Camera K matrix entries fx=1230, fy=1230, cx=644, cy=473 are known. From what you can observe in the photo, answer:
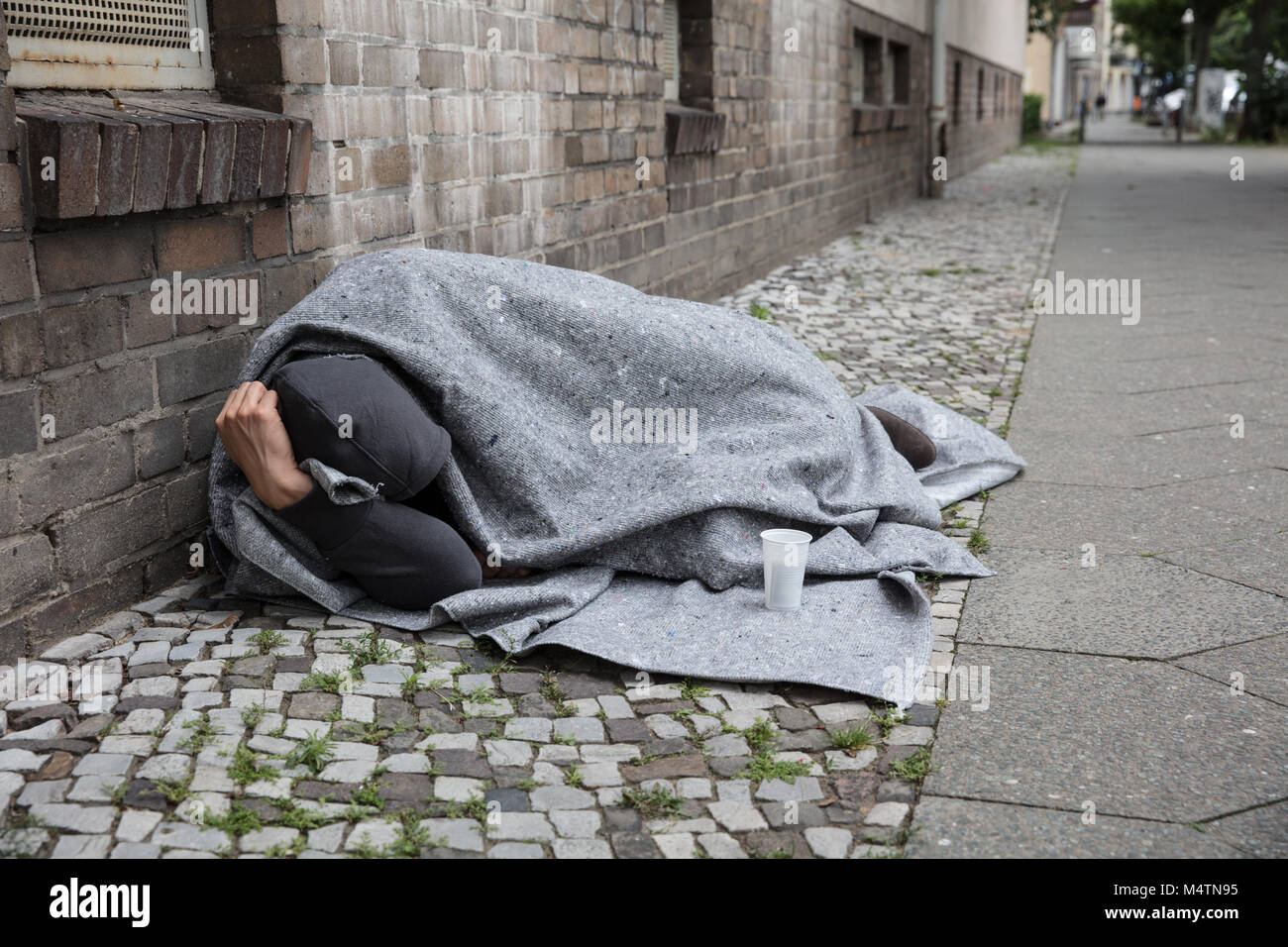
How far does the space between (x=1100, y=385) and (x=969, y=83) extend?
651 inches

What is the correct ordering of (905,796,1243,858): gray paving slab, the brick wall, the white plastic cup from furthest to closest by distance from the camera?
1. the white plastic cup
2. the brick wall
3. (905,796,1243,858): gray paving slab

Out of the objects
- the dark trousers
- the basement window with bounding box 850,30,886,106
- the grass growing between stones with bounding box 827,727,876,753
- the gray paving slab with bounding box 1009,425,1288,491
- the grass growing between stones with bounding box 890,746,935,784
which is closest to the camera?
the grass growing between stones with bounding box 890,746,935,784

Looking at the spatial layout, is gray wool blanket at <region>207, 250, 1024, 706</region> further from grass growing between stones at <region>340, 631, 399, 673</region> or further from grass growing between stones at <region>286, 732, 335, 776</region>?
grass growing between stones at <region>286, 732, 335, 776</region>

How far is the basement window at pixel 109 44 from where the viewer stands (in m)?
2.79

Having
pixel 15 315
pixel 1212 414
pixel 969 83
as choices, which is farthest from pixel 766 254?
pixel 969 83

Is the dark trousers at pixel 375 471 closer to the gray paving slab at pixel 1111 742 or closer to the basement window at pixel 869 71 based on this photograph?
the gray paving slab at pixel 1111 742

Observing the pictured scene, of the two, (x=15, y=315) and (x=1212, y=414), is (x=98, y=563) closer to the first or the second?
(x=15, y=315)

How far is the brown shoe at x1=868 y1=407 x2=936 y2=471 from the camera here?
3994 millimetres

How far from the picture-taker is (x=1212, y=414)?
495 cm

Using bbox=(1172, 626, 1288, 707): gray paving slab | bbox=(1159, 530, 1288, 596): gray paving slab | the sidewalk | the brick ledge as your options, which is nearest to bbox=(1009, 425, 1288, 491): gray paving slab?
the sidewalk

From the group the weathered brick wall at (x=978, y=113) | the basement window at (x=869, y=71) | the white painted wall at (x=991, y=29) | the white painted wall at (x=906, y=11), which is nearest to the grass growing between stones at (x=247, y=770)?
the white painted wall at (x=906, y=11)

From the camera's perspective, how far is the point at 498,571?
3137 millimetres

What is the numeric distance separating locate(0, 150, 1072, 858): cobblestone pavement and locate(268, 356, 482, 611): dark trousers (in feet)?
0.46

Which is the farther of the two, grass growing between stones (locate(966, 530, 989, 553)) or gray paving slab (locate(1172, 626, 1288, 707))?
grass growing between stones (locate(966, 530, 989, 553))
